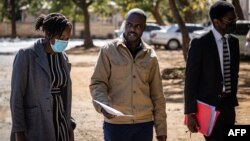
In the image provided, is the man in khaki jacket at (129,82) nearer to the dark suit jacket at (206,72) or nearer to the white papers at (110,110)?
the white papers at (110,110)

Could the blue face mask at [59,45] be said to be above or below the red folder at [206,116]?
above

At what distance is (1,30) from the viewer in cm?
6362

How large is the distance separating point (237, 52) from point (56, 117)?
157 centimetres

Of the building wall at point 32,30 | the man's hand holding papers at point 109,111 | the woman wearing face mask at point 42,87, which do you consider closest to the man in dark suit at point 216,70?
the man's hand holding papers at point 109,111

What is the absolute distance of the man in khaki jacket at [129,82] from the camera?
13.2 ft

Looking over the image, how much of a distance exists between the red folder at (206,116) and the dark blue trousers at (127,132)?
432 millimetres

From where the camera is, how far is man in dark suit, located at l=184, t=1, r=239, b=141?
423 centimetres

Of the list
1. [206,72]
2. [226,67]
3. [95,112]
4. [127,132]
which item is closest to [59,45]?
[127,132]

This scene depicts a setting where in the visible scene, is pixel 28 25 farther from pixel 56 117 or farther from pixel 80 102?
pixel 56 117

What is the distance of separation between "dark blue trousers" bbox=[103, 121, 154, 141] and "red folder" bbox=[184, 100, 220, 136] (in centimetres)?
43

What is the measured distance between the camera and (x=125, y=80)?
4.05m

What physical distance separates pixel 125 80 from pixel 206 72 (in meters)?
0.69

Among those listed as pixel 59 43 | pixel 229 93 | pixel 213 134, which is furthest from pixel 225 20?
pixel 59 43

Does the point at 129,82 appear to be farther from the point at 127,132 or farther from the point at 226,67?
the point at 226,67
